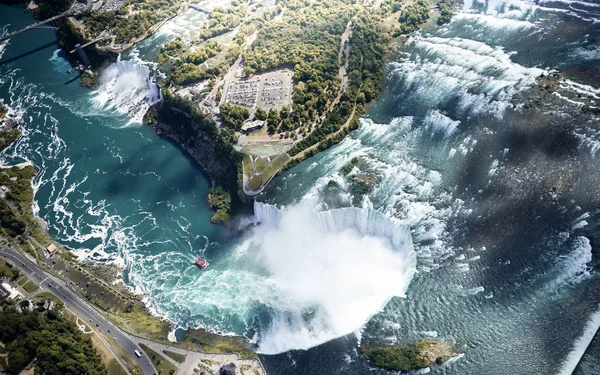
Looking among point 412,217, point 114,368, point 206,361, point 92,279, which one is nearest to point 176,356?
point 206,361

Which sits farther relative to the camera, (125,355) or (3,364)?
(125,355)

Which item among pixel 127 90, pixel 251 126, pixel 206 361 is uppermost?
pixel 251 126

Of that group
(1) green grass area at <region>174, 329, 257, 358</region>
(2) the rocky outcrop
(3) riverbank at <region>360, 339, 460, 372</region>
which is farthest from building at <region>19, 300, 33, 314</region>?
(3) riverbank at <region>360, 339, 460, 372</region>

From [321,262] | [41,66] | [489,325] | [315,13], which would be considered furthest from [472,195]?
[41,66]

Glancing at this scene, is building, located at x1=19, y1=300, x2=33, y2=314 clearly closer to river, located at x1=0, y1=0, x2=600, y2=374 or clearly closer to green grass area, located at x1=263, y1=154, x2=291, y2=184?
river, located at x1=0, y1=0, x2=600, y2=374

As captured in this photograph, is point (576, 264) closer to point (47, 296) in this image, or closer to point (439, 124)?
point (439, 124)

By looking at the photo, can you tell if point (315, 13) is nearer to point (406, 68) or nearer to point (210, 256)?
point (406, 68)

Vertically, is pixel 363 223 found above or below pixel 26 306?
above
